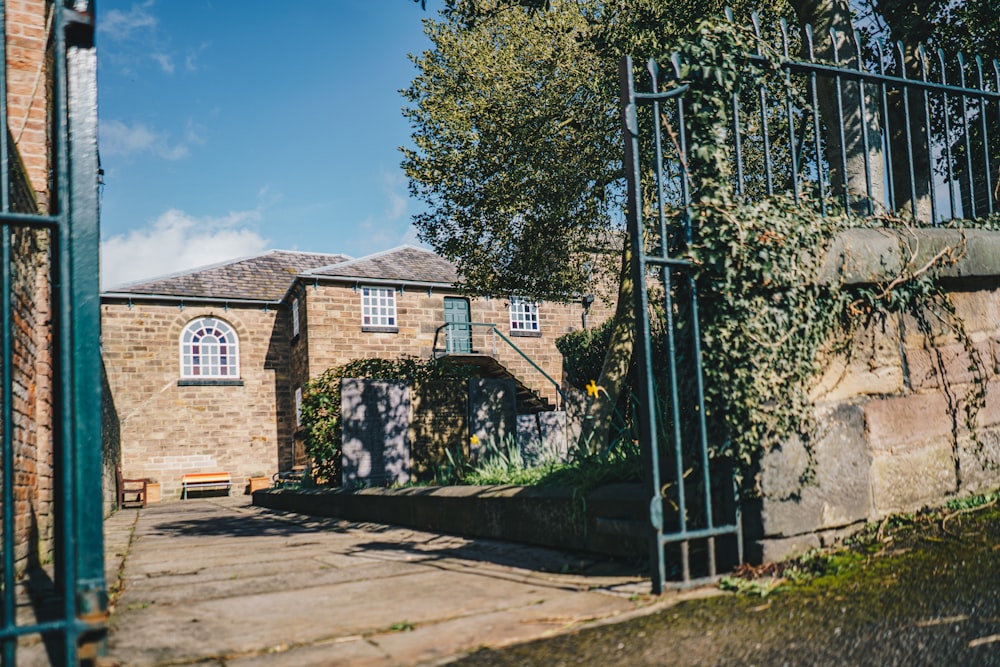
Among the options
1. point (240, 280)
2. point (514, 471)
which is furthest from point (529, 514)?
point (240, 280)

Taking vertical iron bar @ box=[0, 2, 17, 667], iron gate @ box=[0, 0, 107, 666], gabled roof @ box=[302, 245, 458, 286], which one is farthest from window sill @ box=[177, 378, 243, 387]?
vertical iron bar @ box=[0, 2, 17, 667]

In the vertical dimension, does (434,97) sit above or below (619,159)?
above

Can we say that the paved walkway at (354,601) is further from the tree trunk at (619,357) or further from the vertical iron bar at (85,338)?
the tree trunk at (619,357)

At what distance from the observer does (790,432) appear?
9.89 ft

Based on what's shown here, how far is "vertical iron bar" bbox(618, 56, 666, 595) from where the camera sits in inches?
113

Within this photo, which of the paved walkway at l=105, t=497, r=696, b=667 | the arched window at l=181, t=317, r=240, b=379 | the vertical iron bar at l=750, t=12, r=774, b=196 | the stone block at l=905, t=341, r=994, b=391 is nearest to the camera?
the paved walkway at l=105, t=497, r=696, b=667

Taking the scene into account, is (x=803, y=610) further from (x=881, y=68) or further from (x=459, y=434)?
(x=459, y=434)

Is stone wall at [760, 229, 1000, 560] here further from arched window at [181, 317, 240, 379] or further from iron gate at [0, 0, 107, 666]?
arched window at [181, 317, 240, 379]

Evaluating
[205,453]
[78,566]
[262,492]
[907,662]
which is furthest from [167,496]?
[907,662]

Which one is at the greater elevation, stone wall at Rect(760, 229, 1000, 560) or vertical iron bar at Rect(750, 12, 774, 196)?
vertical iron bar at Rect(750, 12, 774, 196)

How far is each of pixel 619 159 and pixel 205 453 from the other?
15.9 meters

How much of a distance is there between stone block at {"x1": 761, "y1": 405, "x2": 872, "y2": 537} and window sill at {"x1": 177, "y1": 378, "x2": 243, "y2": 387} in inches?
809

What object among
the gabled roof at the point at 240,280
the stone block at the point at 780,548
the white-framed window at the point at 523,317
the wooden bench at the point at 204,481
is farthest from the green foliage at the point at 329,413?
the white-framed window at the point at 523,317

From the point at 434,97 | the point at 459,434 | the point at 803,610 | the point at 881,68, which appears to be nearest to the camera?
the point at 803,610
